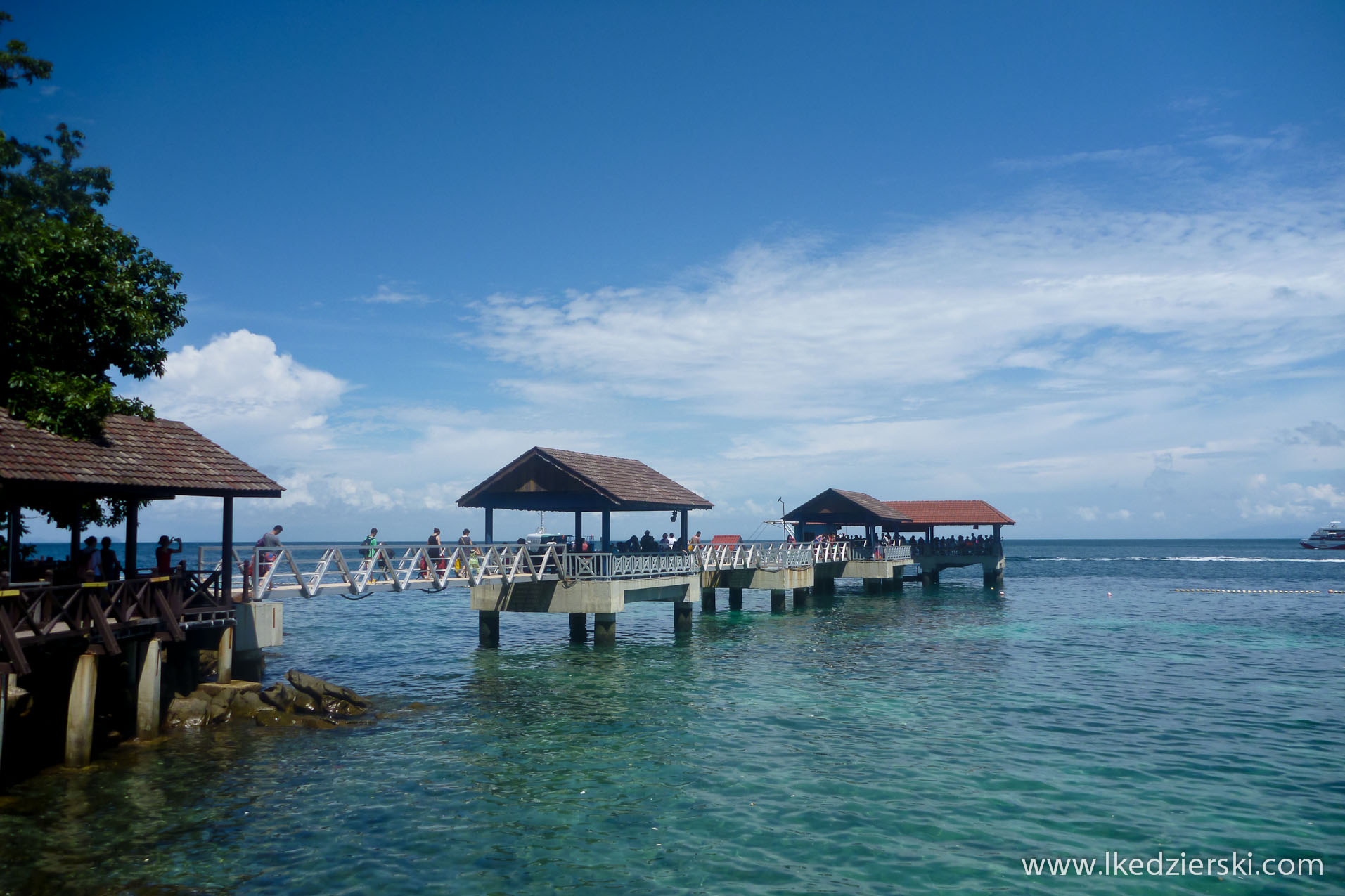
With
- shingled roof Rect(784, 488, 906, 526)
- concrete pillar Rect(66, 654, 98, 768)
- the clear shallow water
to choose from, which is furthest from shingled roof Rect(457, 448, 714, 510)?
shingled roof Rect(784, 488, 906, 526)

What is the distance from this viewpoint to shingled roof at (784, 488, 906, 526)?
54750mm

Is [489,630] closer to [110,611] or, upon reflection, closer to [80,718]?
[110,611]

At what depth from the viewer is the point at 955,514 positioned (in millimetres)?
63781

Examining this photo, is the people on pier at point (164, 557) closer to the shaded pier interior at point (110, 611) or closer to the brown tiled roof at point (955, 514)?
the shaded pier interior at point (110, 611)

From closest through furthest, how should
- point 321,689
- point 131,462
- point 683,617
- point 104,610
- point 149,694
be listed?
point 104,610, point 149,694, point 131,462, point 321,689, point 683,617

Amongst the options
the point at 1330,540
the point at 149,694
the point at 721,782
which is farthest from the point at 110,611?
the point at 1330,540

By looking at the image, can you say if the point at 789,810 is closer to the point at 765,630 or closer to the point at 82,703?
the point at 82,703

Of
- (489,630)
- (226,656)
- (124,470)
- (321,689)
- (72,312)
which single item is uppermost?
(72,312)

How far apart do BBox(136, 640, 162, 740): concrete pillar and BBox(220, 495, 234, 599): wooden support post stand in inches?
87.4

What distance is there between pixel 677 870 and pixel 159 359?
17616mm

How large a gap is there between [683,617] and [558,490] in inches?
296

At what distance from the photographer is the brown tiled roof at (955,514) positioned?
62.6 meters

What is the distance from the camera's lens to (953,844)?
12.1m

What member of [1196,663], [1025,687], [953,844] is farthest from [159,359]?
[1196,663]
